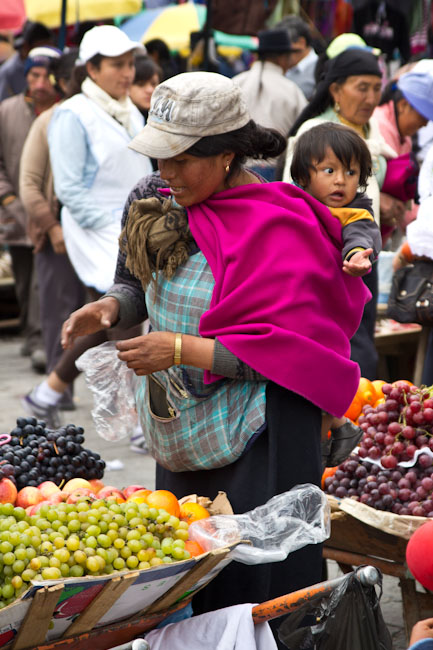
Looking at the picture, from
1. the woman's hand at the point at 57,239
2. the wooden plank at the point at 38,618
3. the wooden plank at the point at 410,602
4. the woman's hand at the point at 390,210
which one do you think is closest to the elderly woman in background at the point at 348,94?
the woman's hand at the point at 390,210

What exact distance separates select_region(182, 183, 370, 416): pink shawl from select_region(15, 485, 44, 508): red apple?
0.61 m

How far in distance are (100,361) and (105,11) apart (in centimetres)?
678

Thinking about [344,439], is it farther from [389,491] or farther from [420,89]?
[420,89]

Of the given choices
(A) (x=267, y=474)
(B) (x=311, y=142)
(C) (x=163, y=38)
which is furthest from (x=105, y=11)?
(A) (x=267, y=474)

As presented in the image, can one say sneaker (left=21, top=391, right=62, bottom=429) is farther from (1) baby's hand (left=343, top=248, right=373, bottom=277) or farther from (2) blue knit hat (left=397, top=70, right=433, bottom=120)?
(1) baby's hand (left=343, top=248, right=373, bottom=277)

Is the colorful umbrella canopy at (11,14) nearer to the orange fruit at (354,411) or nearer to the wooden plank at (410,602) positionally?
the orange fruit at (354,411)

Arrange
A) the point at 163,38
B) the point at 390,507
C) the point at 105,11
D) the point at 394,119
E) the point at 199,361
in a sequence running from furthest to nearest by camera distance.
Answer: the point at 163,38 → the point at 105,11 → the point at 394,119 → the point at 390,507 → the point at 199,361

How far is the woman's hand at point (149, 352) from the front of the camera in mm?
2197

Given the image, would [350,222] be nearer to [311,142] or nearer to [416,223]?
[311,142]

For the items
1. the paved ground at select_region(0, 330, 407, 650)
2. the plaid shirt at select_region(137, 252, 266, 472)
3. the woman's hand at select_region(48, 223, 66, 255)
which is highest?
the plaid shirt at select_region(137, 252, 266, 472)

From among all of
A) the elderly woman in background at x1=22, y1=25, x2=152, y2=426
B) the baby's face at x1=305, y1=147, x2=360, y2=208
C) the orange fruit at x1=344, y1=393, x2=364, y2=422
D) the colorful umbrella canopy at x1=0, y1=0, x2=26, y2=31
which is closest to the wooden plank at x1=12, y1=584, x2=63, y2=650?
the baby's face at x1=305, y1=147, x2=360, y2=208

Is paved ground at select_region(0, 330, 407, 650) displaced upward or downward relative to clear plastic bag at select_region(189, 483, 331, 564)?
downward

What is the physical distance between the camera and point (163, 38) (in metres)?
9.30

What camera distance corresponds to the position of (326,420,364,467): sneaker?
262cm
